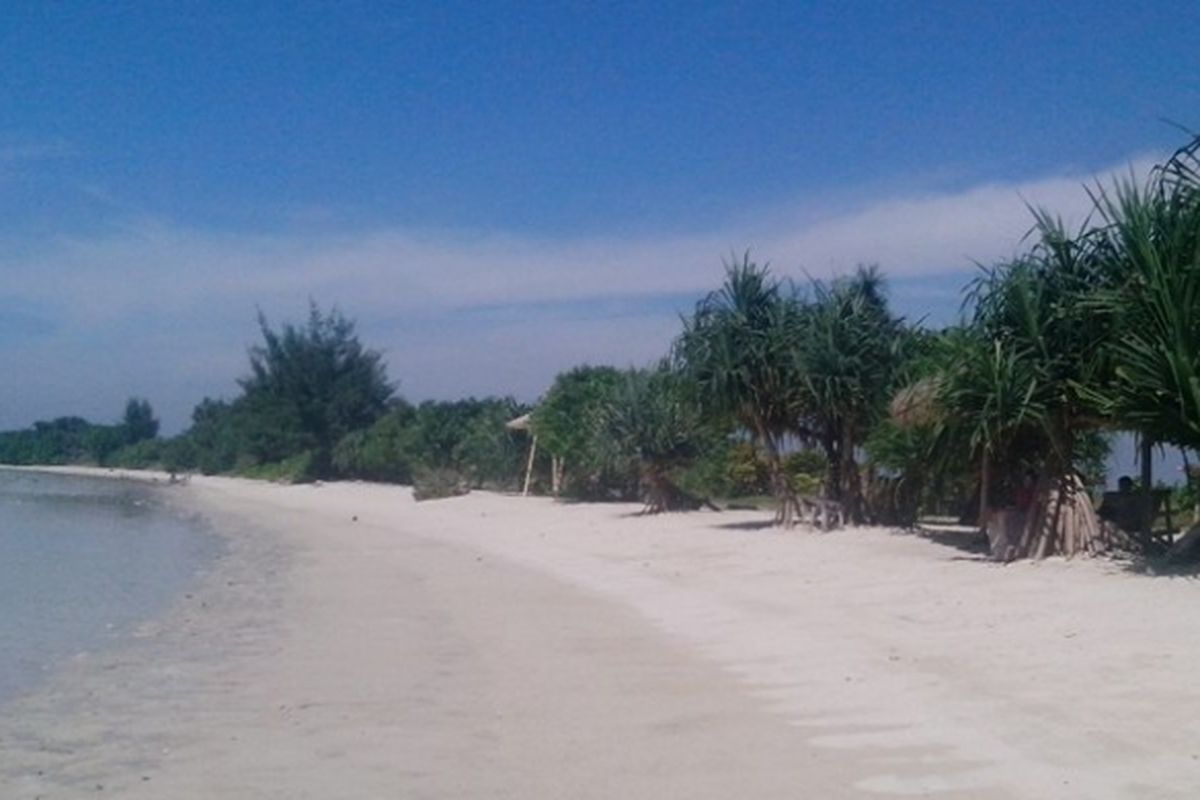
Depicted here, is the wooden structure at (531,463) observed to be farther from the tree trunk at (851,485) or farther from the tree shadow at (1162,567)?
the tree shadow at (1162,567)

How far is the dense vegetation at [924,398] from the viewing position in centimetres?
1302

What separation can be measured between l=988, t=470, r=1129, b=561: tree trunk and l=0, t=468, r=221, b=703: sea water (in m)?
10.2

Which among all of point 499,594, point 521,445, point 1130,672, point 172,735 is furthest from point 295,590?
point 521,445

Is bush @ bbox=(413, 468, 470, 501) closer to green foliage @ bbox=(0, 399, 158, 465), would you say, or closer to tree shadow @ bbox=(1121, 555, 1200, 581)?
tree shadow @ bbox=(1121, 555, 1200, 581)

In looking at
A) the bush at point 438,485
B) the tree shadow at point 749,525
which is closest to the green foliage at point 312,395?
the bush at point 438,485

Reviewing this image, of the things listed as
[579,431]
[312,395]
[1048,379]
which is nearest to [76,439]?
[312,395]

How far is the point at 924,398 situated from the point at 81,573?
49.6ft

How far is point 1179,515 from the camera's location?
2003cm

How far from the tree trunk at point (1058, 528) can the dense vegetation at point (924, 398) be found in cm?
2

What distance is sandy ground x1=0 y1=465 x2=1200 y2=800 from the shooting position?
291 inches

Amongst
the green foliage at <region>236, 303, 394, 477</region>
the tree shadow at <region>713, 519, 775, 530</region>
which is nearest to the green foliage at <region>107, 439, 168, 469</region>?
the green foliage at <region>236, 303, 394, 477</region>

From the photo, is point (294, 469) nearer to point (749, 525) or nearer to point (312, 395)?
point (312, 395)

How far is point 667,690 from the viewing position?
32.2 ft

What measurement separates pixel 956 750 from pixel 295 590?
1301cm
